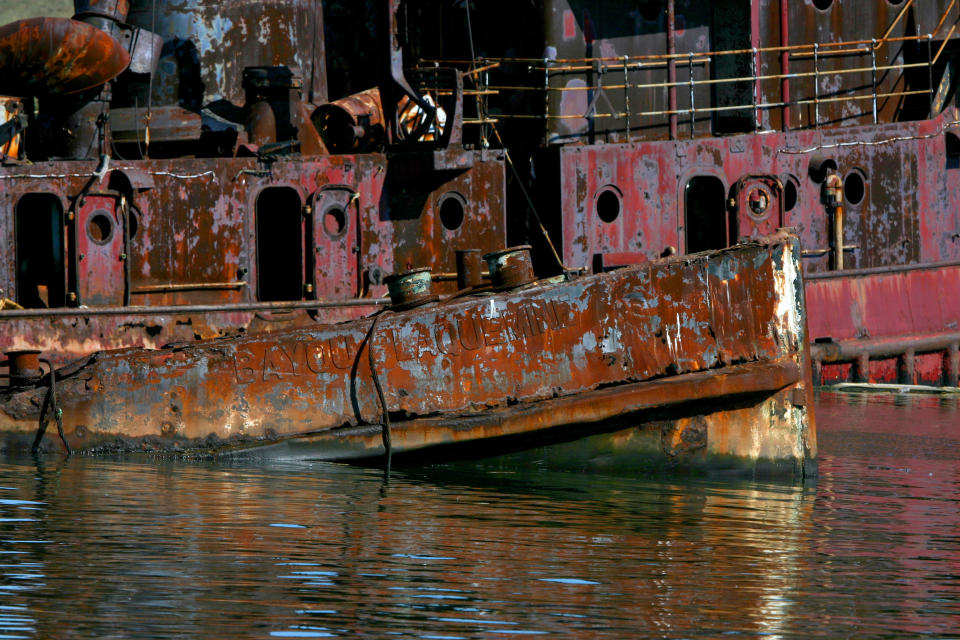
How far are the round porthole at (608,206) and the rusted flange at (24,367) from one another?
7.02 metres

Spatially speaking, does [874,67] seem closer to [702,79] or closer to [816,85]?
[816,85]

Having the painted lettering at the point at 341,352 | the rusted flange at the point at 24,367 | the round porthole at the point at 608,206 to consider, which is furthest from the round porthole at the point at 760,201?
the rusted flange at the point at 24,367

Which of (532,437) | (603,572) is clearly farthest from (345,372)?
(603,572)

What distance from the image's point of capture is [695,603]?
5.88m

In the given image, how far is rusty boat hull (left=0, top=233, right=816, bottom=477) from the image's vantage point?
9.16m

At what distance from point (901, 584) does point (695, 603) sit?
1.12 metres

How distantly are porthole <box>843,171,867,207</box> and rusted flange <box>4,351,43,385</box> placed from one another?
31.8 ft

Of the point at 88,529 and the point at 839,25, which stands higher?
the point at 839,25

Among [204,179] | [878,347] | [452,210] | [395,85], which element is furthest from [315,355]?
[878,347]

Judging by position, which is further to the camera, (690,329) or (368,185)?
(368,185)

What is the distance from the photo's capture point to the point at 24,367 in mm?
9852

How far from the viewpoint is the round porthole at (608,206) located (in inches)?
590

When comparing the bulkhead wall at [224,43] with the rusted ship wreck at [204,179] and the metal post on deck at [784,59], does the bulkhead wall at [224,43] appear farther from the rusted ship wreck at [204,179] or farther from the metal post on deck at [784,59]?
the metal post on deck at [784,59]

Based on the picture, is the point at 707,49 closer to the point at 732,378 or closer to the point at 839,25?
the point at 839,25
